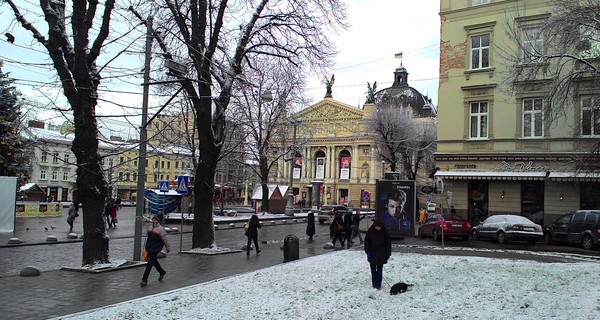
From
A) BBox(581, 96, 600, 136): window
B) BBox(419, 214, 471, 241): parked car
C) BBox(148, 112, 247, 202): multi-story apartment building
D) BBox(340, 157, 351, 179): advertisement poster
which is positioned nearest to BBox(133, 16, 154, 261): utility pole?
BBox(148, 112, 247, 202): multi-story apartment building

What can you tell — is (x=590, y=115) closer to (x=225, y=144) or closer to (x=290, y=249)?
(x=290, y=249)

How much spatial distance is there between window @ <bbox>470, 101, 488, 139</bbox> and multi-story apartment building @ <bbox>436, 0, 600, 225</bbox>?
0.19 ft

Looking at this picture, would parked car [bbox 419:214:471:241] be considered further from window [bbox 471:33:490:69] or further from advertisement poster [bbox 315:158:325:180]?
advertisement poster [bbox 315:158:325:180]

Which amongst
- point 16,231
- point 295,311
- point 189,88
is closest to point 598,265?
point 295,311

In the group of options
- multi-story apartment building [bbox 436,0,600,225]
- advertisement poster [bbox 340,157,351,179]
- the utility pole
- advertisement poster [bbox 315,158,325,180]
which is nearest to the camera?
the utility pole

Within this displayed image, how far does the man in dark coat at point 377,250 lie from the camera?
35.4ft

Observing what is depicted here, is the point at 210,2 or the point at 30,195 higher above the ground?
the point at 210,2

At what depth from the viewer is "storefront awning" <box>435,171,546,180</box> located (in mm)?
28609

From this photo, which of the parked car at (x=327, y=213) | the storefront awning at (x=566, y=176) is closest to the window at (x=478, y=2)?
the storefront awning at (x=566, y=176)

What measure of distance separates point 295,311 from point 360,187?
296ft

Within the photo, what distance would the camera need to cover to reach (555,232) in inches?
935

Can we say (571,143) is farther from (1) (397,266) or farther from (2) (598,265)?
(1) (397,266)

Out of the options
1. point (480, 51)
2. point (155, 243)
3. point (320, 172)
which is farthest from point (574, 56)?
point (320, 172)

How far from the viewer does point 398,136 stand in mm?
50156
